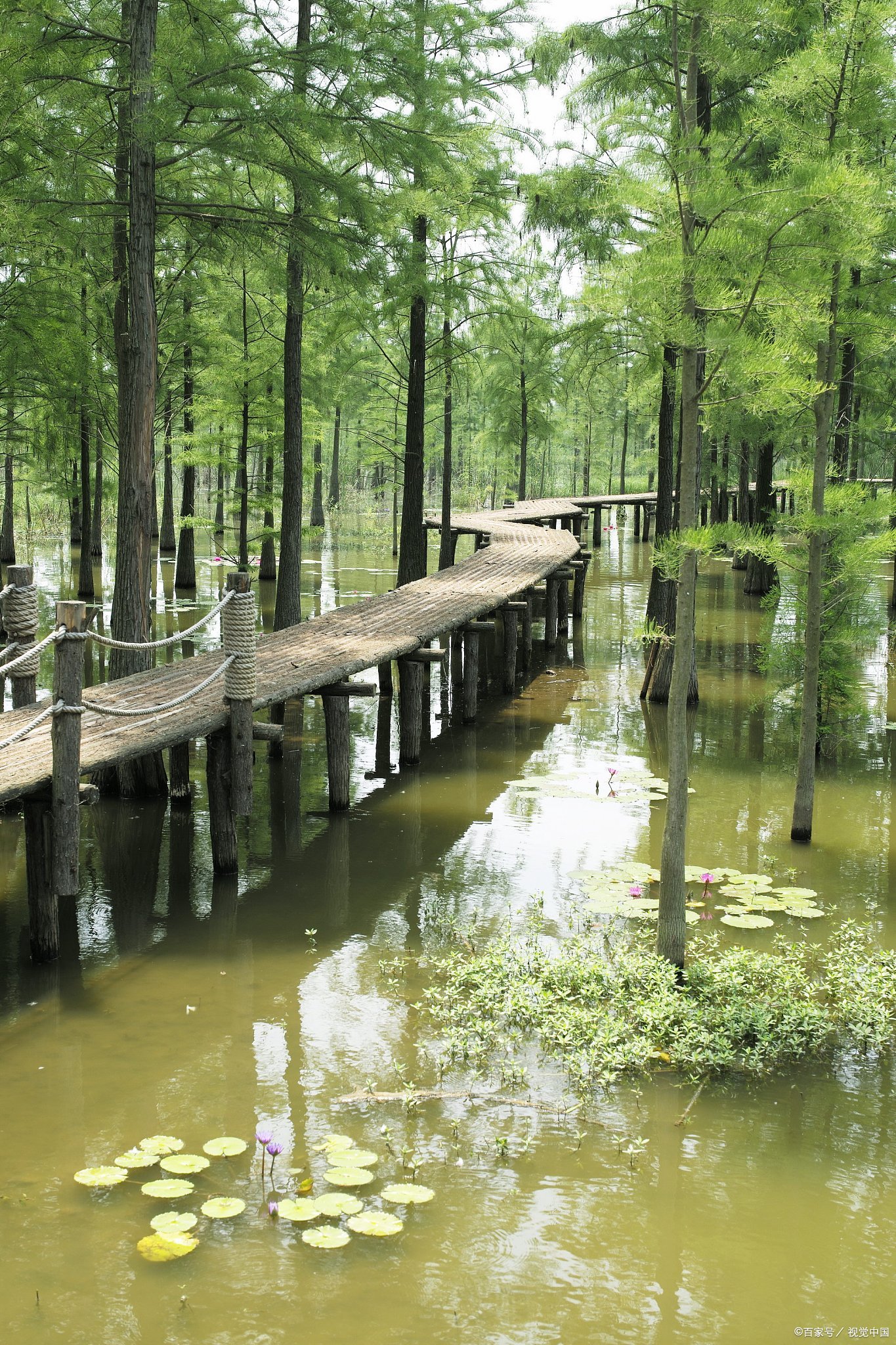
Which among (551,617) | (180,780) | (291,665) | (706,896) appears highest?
(291,665)

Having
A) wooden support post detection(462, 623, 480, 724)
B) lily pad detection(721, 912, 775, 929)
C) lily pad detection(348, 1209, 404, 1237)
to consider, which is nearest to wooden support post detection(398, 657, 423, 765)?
wooden support post detection(462, 623, 480, 724)

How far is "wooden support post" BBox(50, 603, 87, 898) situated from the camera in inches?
265

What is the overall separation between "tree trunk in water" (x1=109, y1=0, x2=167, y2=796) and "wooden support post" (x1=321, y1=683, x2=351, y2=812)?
156cm

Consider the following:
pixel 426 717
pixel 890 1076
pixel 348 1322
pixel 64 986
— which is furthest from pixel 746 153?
pixel 348 1322

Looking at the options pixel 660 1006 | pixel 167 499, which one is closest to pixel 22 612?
pixel 660 1006

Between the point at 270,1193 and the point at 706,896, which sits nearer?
the point at 270,1193

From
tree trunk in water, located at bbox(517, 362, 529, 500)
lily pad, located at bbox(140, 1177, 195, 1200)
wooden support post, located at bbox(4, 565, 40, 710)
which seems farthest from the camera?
tree trunk in water, located at bbox(517, 362, 529, 500)

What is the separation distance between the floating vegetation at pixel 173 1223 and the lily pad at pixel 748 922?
426 centimetres

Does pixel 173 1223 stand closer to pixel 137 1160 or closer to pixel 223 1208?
pixel 223 1208

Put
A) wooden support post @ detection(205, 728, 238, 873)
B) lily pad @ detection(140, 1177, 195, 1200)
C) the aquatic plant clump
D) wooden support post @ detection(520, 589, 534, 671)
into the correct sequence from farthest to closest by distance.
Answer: wooden support post @ detection(520, 589, 534, 671)
wooden support post @ detection(205, 728, 238, 873)
the aquatic plant clump
lily pad @ detection(140, 1177, 195, 1200)

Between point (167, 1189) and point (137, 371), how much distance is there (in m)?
6.96

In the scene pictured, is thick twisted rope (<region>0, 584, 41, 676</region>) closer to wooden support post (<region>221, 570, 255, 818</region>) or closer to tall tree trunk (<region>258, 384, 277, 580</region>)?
wooden support post (<region>221, 570, 255, 818</region>)

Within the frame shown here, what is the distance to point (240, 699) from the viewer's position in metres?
8.68

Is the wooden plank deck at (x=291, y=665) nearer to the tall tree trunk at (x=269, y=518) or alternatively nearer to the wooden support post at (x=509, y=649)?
the wooden support post at (x=509, y=649)
